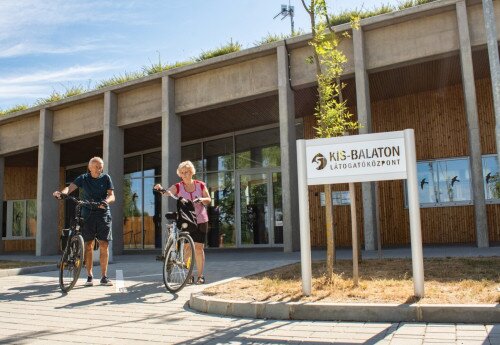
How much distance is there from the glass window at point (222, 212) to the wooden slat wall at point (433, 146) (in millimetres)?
4070

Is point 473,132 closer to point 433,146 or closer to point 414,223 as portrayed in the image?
point 433,146

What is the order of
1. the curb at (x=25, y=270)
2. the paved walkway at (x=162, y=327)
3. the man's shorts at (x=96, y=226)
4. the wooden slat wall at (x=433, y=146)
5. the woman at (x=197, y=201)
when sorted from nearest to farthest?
the paved walkway at (x=162, y=327) → the woman at (x=197, y=201) → the man's shorts at (x=96, y=226) → the curb at (x=25, y=270) → the wooden slat wall at (x=433, y=146)

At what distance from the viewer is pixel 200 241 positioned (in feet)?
22.4

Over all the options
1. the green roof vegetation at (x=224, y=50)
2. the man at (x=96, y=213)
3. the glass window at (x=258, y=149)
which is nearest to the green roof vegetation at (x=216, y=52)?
the green roof vegetation at (x=224, y=50)

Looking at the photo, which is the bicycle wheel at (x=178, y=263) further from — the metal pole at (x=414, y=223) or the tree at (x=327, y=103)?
the metal pole at (x=414, y=223)

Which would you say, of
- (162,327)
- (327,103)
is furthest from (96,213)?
(327,103)

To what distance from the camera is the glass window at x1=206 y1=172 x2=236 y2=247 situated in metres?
18.1

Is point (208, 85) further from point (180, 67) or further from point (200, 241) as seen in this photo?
point (200, 241)

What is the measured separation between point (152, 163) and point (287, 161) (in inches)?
373

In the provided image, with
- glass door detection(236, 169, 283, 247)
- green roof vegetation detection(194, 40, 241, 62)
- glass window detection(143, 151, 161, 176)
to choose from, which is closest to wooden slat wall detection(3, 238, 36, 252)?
glass window detection(143, 151, 161, 176)

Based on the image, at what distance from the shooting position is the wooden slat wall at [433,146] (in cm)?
1466

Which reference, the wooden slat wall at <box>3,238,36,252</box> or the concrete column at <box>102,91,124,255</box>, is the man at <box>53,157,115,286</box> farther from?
the wooden slat wall at <box>3,238,36,252</box>

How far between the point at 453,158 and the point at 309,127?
15.8 ft

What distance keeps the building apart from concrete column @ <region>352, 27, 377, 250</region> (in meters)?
0.03
